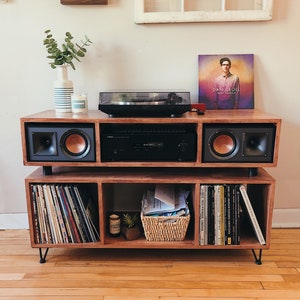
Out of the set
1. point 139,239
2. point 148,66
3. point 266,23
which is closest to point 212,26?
point 266,23

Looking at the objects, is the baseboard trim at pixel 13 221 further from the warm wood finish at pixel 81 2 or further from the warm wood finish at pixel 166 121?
the warm wood finish at pixel 81 2

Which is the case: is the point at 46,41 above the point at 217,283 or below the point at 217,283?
above

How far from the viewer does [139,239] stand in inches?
57.3

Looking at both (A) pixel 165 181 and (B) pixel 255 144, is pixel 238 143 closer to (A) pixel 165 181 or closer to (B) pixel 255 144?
(B) pixel 255 144

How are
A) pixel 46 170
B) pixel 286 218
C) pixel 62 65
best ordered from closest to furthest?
pixel 46 170
pixel 62 65
pixel 286 218

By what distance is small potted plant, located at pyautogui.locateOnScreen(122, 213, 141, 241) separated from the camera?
4.77 ft

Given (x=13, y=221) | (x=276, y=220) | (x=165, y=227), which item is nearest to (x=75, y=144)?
(x=165, y=227)

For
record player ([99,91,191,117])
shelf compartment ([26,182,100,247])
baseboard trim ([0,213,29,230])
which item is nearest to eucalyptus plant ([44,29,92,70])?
record player ([99,91,191,117])

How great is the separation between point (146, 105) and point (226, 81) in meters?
0.52

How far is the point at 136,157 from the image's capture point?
136cm

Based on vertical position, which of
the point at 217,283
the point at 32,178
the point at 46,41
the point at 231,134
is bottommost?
the point at 217,283

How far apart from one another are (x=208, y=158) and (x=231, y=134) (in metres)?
0.14

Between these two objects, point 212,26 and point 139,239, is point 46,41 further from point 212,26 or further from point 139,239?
point 139,239

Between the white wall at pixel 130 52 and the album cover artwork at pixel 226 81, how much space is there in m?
0.04
